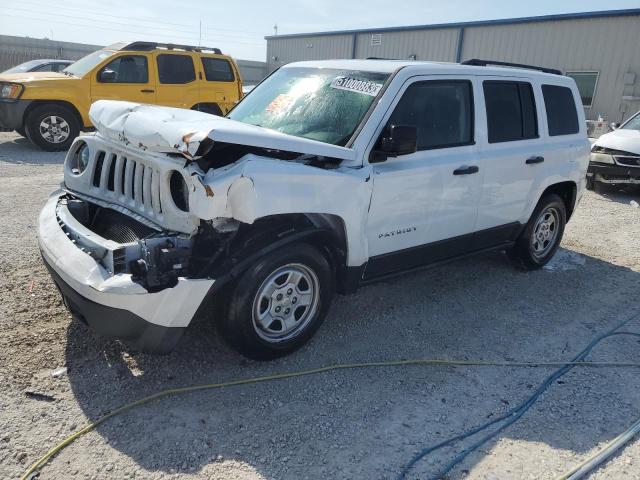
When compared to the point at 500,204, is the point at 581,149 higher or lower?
higher

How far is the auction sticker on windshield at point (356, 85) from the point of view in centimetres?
385

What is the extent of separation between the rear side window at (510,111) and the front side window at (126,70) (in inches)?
342

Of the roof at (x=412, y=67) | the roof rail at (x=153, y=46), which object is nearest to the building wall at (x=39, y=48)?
the roof rail at (x=153, y=46)

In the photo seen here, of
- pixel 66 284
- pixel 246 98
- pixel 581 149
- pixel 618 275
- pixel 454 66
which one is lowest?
pixel 618 275

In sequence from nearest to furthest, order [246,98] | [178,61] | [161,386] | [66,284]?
[66,284], [161,386], [246,98], [178,61]

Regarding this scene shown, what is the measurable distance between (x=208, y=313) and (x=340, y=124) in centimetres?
173

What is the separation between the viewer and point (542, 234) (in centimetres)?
559

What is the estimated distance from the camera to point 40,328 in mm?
3695

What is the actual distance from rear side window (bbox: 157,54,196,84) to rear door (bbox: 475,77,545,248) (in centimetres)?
869

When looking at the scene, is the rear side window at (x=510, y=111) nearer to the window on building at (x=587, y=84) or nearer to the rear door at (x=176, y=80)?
the rear door at (x=176, y=80)

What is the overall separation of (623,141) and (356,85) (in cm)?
778

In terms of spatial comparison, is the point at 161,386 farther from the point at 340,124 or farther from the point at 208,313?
the point at 340,124

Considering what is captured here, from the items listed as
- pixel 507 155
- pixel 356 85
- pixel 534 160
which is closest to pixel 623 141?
pixel 534 160

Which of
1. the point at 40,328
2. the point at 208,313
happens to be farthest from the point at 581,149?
the point at 40,328
